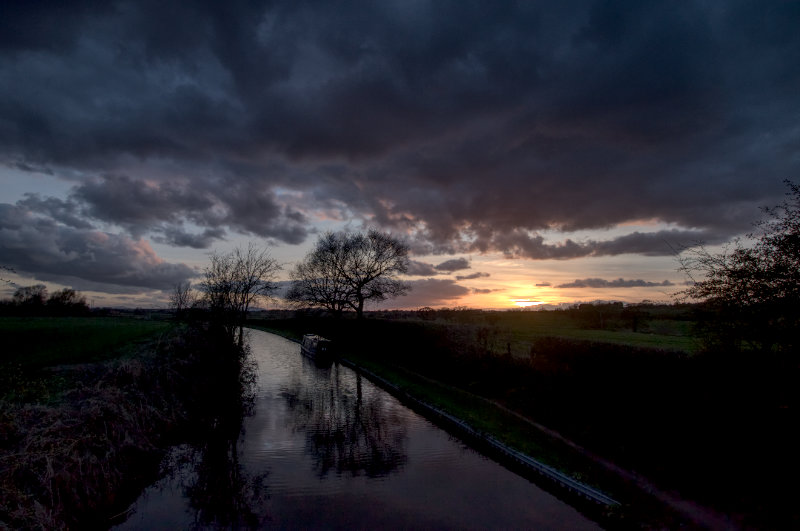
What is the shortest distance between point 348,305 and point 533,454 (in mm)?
35415

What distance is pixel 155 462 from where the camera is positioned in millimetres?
12062

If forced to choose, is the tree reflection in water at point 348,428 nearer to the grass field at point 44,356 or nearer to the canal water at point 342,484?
the canal water at point 342,484

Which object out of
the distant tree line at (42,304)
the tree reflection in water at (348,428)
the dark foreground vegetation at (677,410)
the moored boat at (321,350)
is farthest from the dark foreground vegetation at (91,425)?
the distant tree line at (42,304)

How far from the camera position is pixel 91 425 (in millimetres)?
10070

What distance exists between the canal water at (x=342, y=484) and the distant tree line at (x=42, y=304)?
83021mm

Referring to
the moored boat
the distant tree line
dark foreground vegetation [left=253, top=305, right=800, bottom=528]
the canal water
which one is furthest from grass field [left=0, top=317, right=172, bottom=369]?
the distant tree line

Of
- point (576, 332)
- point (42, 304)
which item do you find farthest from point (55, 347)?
point (42, 304)

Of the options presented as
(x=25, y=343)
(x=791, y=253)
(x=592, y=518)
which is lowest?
(x=592, y=518)

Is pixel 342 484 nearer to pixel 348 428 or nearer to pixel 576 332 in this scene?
pixel 348 428

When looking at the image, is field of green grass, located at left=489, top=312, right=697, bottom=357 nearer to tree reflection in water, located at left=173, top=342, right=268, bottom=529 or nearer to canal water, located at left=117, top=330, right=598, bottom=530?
canal water, located at left=117, top=330, right=598, bottom=530

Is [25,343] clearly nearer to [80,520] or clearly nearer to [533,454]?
[80,520]

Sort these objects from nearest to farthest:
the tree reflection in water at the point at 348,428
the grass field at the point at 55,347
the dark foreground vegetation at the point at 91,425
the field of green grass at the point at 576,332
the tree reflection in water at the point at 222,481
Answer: the dark foreground vegetation at the point at 91,425, the tree reflection in water at the point at 222,481, the tree reflection in water at the point at 348,428, the grass field at the point at 55,347, the field of green grass at the point at 576,332

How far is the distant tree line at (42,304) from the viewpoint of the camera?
7394 centimetres

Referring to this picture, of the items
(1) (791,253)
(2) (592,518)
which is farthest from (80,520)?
(1) (791,253)
